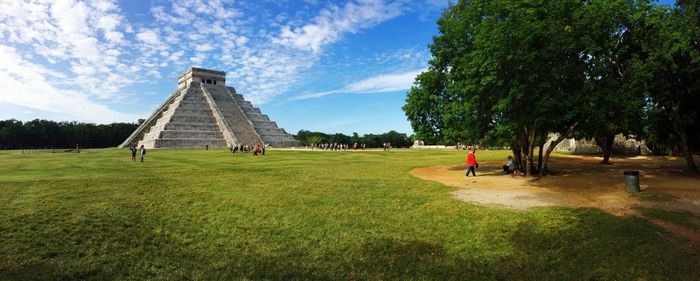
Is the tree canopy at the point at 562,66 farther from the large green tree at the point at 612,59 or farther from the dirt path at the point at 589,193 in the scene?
the dirt path at the point at 589,193

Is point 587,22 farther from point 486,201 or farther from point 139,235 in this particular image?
point 139,235

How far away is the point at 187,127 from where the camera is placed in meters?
68.8

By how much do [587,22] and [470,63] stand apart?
529 centimetres

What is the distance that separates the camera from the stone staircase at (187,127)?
62.0m

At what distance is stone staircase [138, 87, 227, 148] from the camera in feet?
203

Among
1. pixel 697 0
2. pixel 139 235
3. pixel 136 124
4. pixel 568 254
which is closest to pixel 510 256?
pixel 568 254

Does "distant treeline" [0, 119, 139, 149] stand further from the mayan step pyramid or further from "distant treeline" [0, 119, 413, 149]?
the mayan step pyramid

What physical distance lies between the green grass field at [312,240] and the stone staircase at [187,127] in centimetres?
5069

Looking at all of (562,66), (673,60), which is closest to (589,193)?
(562,66)

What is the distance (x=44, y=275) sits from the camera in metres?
7.60

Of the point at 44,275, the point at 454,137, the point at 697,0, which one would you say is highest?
the point at 697,0

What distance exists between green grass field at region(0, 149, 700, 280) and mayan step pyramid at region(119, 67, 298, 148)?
52.2 metres

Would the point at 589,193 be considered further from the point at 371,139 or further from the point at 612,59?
the point at 371,139

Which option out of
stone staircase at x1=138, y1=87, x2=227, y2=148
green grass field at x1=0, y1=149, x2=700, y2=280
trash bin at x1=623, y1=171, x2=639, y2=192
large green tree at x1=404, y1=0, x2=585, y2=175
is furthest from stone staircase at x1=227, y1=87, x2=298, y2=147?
trash bin at x1=623, y1=171, x2=639, y2=192
